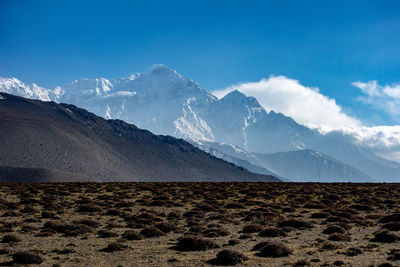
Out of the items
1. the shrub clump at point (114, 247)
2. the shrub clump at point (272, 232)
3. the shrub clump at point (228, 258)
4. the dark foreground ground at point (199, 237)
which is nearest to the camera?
the shrub clump at point (228, 258)

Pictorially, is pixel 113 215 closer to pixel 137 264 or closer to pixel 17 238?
pixel 17 238

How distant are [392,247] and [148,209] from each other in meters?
23.5

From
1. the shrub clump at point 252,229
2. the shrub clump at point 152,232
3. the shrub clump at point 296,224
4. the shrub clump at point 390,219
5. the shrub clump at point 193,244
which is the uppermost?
the shrub clump at point 390,219

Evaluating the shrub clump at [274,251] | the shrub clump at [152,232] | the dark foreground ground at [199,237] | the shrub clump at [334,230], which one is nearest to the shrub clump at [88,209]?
the dark foreground ground at [199,237]

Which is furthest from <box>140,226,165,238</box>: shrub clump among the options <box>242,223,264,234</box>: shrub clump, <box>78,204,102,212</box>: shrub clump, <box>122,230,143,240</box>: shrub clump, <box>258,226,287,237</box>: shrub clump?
<box>78,204,102,212</box>: shrub clump

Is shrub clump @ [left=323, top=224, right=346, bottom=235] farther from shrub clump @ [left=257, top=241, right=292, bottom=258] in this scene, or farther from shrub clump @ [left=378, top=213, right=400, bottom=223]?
shrub clump @ [left=257, top=241, right=292, bottom=258]

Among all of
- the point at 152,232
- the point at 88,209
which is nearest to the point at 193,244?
the point at 152,232

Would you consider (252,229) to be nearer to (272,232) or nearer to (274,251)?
(272,232)

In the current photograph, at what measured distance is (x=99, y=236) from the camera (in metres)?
24.8

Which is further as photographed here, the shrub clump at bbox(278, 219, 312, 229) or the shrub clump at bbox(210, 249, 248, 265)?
the shrub clump at bbox(278, 219, 312, 229)

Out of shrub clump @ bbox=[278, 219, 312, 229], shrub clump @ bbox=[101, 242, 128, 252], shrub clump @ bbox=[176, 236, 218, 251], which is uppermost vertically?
shrub clump @ bbox=[278, 219, 312, 229]

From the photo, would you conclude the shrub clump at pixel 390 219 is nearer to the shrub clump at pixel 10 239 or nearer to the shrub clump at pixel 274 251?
the shrub clump at pixel 274 251

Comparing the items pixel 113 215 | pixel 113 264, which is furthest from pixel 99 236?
pixel 113 215

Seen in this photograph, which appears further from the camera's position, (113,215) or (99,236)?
(113,215)
